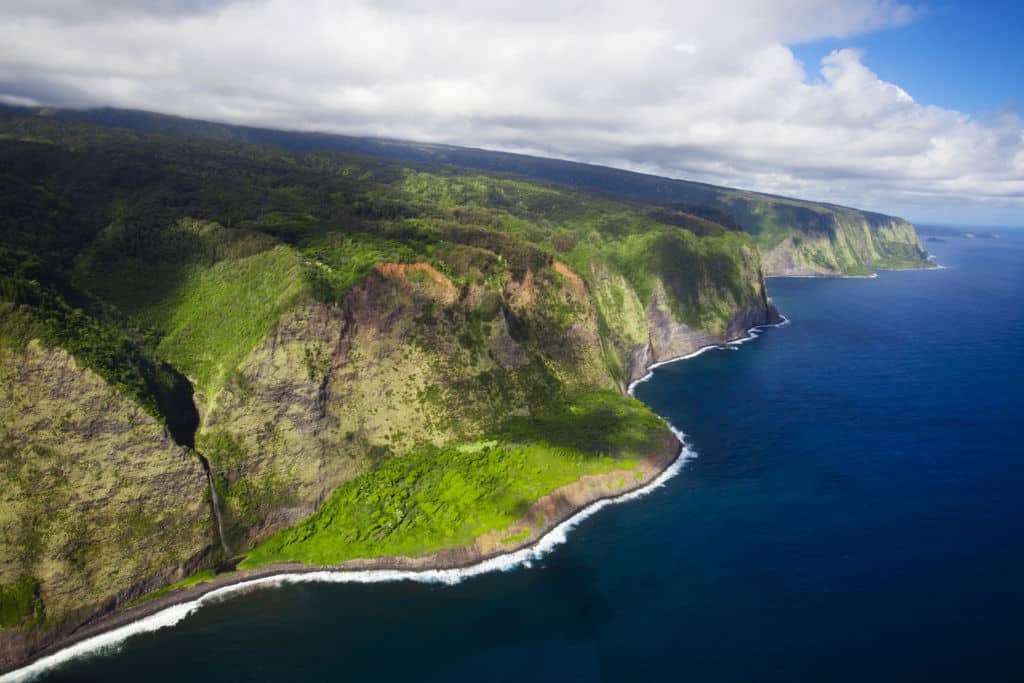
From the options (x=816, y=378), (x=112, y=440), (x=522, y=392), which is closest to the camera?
(x=112, y=440)

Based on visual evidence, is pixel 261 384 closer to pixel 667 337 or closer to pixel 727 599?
pixel 727 599

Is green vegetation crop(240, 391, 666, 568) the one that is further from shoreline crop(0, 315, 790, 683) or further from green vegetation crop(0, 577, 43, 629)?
green vegetation crop(0, 577, 43, 629)

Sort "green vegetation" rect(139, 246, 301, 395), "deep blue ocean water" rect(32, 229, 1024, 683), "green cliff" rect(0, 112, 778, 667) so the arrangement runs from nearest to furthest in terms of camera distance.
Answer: "deep blue ocean water" rect(32, 229, 1024, 683) < "green cliff" rect(0, 112, 778, 667) < "green vegetation" rect(139, 246, 301, 395)

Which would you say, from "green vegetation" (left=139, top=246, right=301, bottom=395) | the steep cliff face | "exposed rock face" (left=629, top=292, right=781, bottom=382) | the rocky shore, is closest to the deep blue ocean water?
the rocky shore

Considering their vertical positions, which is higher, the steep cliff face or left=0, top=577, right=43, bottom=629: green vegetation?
the steep cliff face

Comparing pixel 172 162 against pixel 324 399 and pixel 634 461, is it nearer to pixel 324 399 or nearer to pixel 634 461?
pixel 324 399

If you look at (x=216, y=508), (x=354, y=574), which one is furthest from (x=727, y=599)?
(x=216, y=508)

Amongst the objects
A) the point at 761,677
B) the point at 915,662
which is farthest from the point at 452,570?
the point at 915,662

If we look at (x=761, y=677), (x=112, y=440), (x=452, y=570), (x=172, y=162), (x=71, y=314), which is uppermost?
(x=172, y=162)
